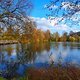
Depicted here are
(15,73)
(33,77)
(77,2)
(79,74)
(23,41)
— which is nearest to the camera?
(77,2)

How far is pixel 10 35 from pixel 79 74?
6.90 metres

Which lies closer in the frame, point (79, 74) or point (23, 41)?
point (79, 74)

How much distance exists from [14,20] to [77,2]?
804 centimetres

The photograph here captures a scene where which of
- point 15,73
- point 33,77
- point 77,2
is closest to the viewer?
point 77,2

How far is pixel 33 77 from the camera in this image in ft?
38.8

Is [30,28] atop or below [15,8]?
below

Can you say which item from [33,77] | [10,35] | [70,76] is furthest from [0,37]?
[70,76]

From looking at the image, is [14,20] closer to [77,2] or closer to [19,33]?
[19,33]

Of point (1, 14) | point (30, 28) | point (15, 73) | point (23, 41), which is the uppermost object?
point (1, 14)

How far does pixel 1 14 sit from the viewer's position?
14320mm

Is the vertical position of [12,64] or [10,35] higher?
[10,35]

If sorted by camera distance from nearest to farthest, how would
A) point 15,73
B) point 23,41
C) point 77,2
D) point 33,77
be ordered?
point 77,2 < point 33,77 < point 15,73 < point 23,41

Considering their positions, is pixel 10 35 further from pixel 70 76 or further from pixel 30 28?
pixel 70 76

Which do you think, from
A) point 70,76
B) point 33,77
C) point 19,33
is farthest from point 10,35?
point 70,76
